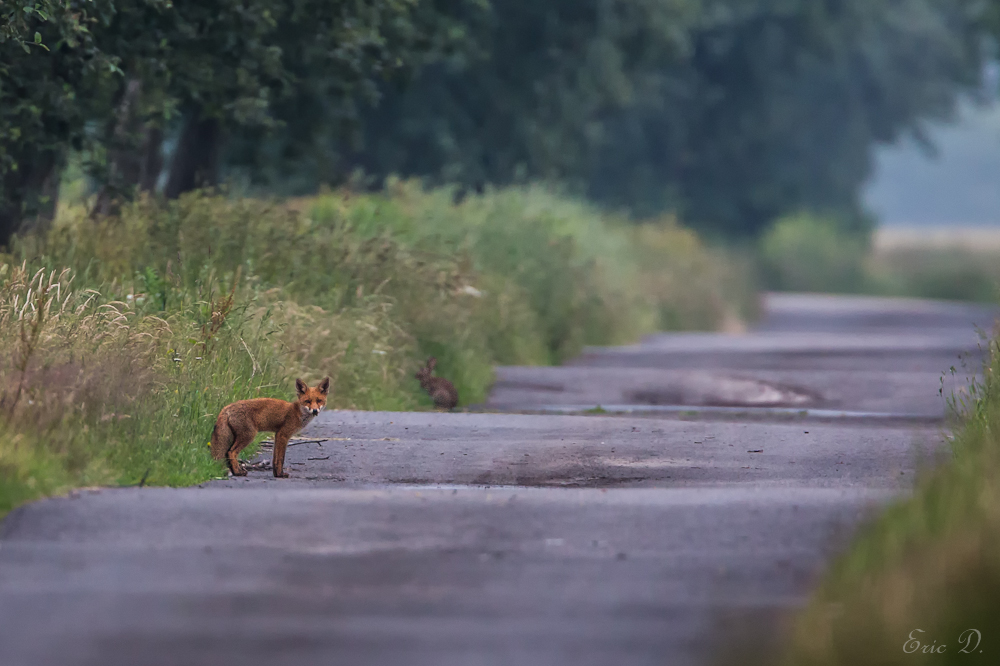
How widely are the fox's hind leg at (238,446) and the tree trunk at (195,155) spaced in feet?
51.9

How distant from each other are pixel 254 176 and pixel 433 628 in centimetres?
2395

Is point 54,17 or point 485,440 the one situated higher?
point 54,17

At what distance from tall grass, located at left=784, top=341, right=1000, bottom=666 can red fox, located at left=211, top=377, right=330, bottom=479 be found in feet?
14.6

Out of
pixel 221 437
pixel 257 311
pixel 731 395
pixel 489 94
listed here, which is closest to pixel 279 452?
pixel 221 437

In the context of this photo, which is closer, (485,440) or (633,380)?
(485,440)

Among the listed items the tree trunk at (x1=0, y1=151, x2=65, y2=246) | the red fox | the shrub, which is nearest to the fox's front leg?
the red fox

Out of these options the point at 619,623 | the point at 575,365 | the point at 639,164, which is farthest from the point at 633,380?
the point at 639,164

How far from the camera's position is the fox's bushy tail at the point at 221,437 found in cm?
1127

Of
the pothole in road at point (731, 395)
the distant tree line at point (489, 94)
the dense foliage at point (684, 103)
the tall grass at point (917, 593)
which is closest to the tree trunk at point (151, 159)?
the distant tree line at point (489, 94)

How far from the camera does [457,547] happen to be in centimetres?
844

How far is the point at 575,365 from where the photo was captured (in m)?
25.2

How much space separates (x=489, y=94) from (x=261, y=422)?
107ft

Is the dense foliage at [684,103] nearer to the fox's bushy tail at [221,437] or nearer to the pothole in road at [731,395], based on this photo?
the pothole in road at [731,395]

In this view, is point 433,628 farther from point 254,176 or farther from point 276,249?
point 254,176
